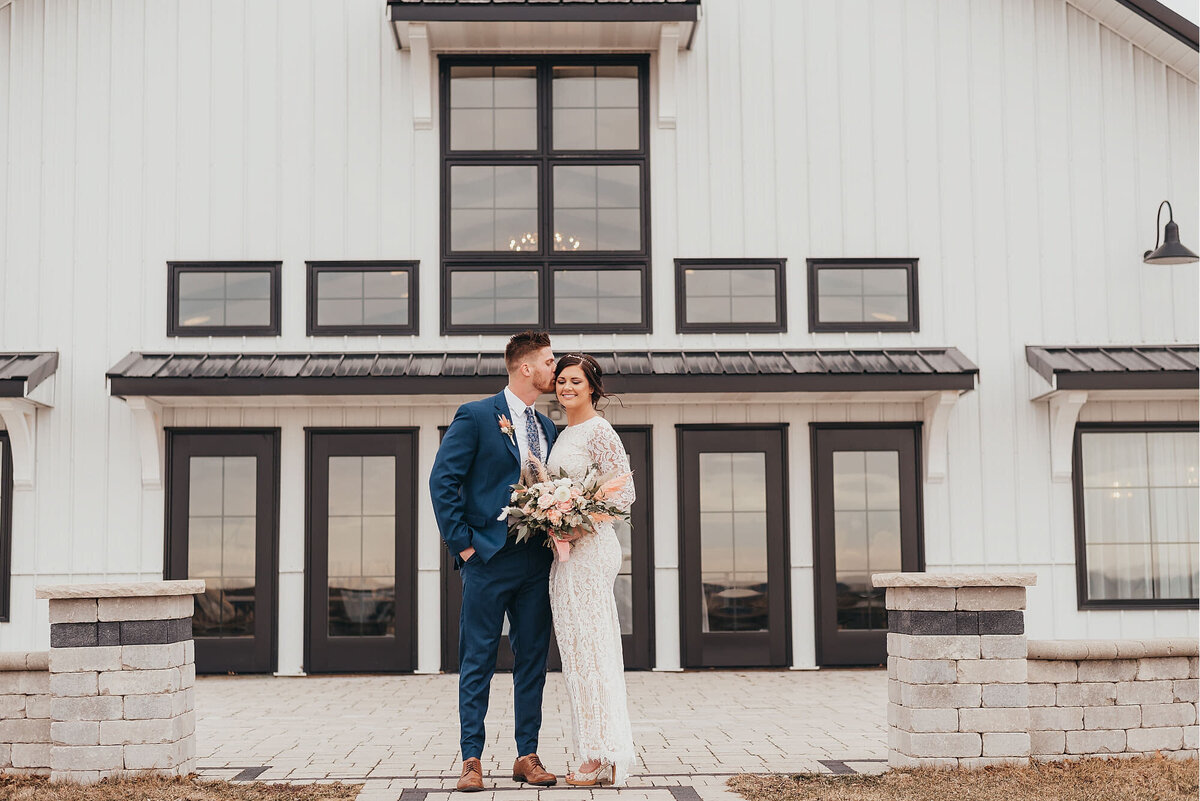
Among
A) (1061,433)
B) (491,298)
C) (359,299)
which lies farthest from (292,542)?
(1061,433)

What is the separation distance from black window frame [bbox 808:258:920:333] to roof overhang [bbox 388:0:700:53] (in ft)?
7.59

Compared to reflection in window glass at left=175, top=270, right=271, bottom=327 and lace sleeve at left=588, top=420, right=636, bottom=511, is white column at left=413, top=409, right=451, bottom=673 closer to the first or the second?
reflection in window glass at left=175, top=270, right=271, bottom=327

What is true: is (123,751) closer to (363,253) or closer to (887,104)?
(363,253)

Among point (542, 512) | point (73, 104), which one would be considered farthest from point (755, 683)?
point (73, 104)

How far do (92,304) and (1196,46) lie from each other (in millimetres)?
9751

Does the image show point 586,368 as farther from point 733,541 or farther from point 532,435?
point 733,541

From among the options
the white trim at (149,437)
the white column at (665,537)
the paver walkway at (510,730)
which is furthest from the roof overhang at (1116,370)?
the white trim at (149,437)

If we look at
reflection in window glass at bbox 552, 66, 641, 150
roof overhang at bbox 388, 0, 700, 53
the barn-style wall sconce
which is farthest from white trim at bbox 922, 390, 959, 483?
roof overhang at bbox 388, 0, 700, 53

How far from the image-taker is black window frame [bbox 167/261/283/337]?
10172mm

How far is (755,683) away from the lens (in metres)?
9.45

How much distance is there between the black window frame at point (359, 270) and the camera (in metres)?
10.2

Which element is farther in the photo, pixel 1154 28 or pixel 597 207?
pixel 597 207

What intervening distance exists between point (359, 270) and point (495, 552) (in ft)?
17.4

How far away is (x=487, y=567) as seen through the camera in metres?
5.65
